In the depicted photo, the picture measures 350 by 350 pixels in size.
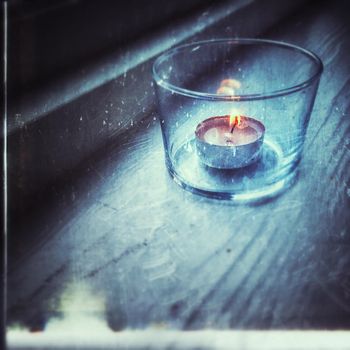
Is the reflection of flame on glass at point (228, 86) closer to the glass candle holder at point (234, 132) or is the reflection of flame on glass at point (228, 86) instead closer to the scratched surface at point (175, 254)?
the glass candle holder at point (234, 132)

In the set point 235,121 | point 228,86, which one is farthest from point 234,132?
point 228,86

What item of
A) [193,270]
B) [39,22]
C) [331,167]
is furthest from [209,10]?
[193,270]

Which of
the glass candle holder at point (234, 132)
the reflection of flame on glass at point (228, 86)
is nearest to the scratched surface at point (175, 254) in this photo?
the glass candle holder at point (234, 132)

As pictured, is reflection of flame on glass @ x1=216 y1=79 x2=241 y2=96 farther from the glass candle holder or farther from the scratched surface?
the scratched surface

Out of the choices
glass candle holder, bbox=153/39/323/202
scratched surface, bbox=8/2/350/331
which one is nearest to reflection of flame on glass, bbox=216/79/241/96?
glass candle holder, bbox=153/39/323/202

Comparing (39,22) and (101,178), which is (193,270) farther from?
(39,22)

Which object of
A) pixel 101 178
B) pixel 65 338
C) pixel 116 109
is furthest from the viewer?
pixel 116 109
